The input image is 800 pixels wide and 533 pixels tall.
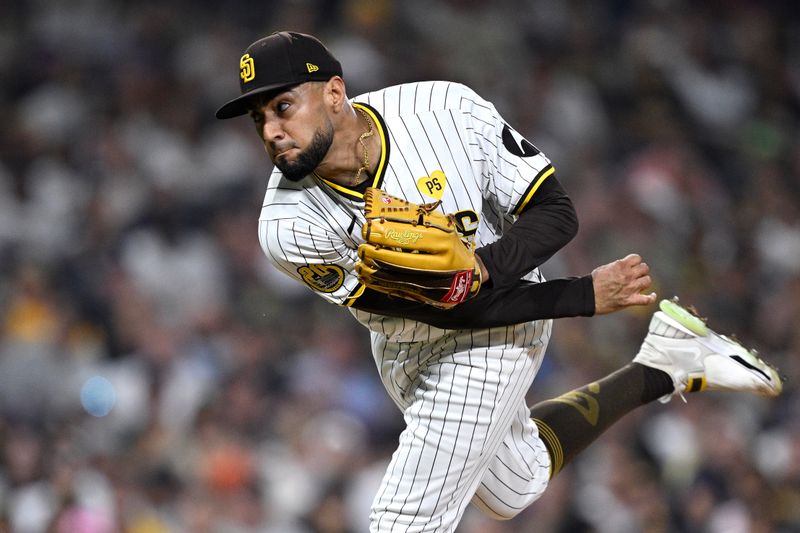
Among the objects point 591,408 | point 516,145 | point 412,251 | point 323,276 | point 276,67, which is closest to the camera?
point 412,251

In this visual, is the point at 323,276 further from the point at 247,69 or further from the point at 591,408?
the point at 591,408

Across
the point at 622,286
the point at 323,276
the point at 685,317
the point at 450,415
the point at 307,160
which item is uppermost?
the point at 307,160

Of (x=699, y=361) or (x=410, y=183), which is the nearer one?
(x=410, y=183)

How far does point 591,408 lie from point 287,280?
8.41ft

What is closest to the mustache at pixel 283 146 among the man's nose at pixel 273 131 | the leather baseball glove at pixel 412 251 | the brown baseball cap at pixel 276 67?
the man's nose at pixel 273 131

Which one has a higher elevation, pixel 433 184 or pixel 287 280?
pixel 433 184

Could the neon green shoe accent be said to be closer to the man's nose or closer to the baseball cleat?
the baseball cleat

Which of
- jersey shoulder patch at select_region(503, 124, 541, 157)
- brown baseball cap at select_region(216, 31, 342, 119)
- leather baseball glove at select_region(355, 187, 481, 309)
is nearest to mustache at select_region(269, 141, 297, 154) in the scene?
brown baseball cap at select_region(216, 31, 342, 119)

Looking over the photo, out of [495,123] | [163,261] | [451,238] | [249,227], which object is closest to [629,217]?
[249,227]

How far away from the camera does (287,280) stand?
517 cm

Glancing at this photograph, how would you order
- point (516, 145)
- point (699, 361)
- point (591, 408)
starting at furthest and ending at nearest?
1. point (699, 361)
2. point (591, 408)
3. point (516, 145)

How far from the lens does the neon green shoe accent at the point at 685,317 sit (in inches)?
117

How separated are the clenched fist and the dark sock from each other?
582 millimetres

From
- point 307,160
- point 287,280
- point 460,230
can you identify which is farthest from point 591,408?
point 287,280
